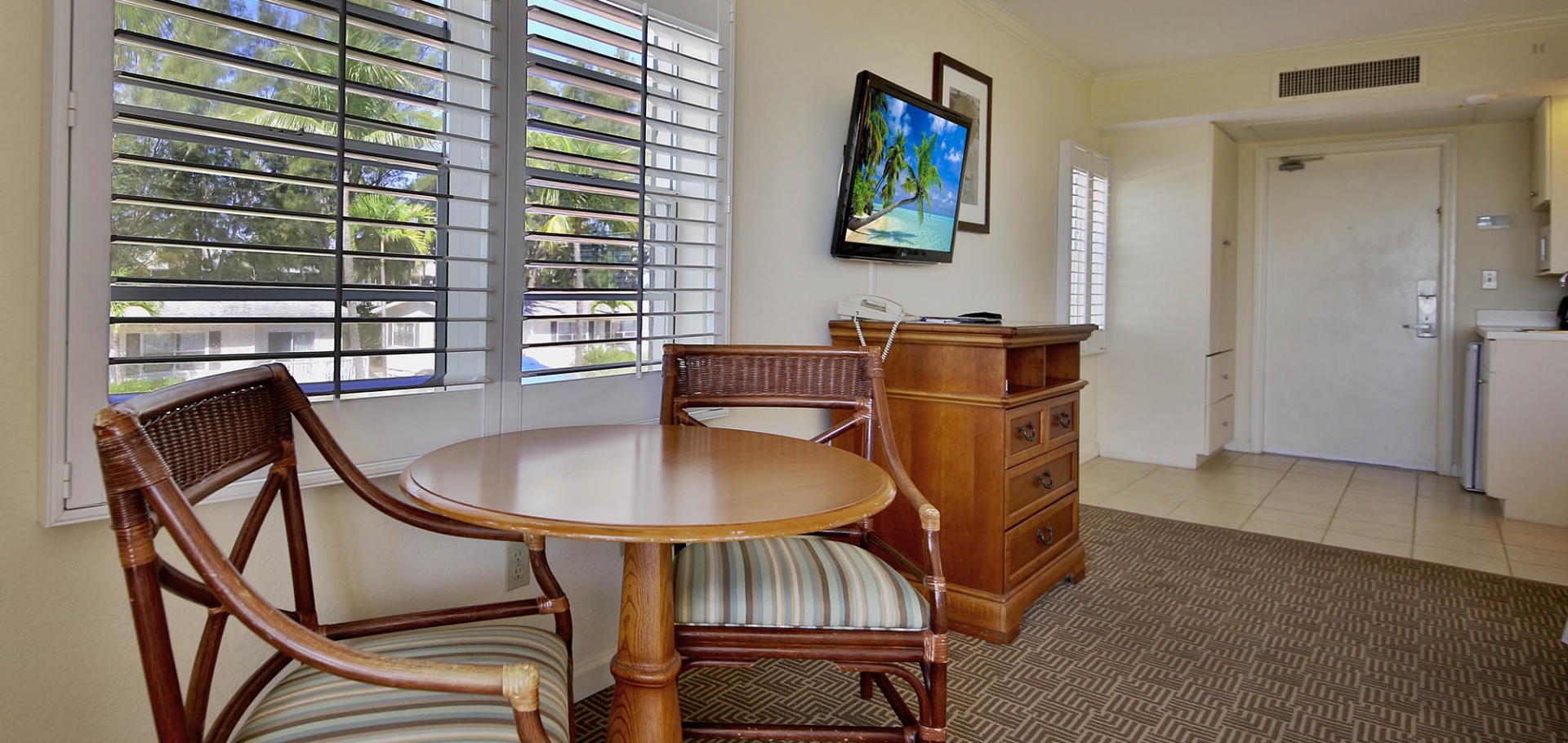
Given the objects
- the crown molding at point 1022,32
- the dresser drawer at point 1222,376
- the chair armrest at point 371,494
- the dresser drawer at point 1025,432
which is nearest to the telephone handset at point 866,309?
the dresser drawer at point 1025,432

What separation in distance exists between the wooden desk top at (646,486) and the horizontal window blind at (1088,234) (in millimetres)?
3631

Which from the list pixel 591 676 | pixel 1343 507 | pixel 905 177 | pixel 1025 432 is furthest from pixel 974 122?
pixel 591 676

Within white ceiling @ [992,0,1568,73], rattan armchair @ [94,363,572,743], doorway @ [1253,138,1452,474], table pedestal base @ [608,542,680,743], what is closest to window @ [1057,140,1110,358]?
white ceiling @ [992,0,1568,73]

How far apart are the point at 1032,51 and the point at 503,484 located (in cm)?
401

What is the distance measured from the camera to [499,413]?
6.38ft

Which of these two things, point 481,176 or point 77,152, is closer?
point 77,152

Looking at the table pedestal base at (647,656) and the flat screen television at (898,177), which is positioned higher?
the flat screen television at (898,177)

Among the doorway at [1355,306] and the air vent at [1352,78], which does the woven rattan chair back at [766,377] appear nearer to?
the air vent at [1352,78]

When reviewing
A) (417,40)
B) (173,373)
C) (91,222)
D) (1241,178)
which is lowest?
(173,373)

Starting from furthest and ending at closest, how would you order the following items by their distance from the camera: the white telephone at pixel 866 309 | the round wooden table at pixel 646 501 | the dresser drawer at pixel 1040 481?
the white telephone at pixel 866 309 < the dresser drawer at pixel 1040 481 < the round wooden table at pixel 646 501

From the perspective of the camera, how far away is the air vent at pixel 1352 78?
4.33m

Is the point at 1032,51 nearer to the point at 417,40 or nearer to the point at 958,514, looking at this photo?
the point at 958,514

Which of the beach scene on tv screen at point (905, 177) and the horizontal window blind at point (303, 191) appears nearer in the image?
the horizontal window blind at point (303, 191)

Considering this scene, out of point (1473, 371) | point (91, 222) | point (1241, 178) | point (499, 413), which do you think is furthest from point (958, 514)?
point (1241, 178)
